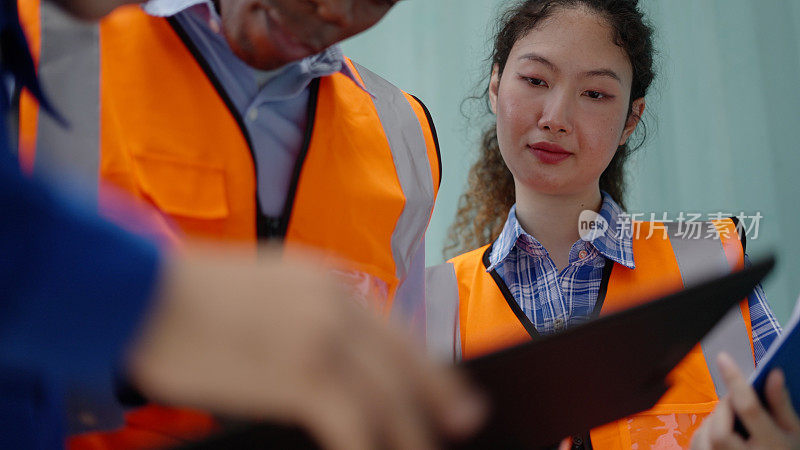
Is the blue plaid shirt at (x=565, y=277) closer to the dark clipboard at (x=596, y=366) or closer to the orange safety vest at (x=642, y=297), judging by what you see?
the orange safety vest at (x=642, y=297)

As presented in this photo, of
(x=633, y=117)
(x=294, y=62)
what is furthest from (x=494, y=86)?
(x=294, y=62)

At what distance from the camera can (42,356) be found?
0.81 feet

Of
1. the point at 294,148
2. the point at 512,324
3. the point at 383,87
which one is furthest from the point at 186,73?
the point at 512,324

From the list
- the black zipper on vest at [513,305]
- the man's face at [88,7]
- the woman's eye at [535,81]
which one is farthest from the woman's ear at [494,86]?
the man's face at [88,7]

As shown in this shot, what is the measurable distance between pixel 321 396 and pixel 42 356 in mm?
107

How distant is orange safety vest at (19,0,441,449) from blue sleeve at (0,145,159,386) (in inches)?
13.1

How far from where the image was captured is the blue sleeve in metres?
0.24

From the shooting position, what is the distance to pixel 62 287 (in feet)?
0.81

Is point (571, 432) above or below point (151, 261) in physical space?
below

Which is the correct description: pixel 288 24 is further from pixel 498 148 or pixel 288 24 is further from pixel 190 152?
pixel 498 148

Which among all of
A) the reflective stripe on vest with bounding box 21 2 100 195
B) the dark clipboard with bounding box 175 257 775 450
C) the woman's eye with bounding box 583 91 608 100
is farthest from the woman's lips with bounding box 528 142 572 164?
the reflective stripe on vest with bounding box 21 2 100 195

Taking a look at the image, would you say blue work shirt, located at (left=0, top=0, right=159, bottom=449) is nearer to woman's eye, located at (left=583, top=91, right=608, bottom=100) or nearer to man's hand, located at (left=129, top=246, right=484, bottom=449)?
man's hand, located at (left=129, top=246, right=484, bottom=449)

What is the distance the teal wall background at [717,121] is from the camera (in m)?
1.81

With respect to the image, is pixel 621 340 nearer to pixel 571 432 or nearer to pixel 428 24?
pixel 571 432
